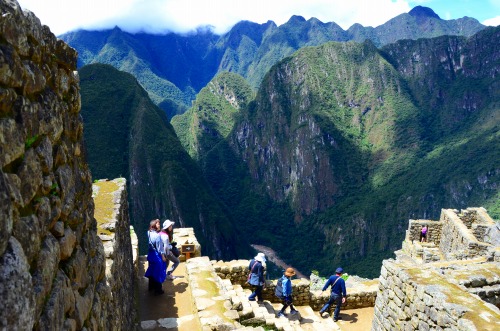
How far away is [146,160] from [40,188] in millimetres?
84728

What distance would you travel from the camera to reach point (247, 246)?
94.0 meters

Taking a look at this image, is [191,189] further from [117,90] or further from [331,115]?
[331,115]

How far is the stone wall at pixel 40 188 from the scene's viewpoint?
151cm

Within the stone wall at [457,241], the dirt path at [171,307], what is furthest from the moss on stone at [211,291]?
the stone wall at [457,241]

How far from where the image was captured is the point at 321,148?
406ft

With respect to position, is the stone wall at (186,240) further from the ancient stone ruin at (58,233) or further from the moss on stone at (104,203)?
the ancient stone ruin at (58,233)

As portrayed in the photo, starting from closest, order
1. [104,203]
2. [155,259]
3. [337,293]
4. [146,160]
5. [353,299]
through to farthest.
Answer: [104,203]
[155,259]
[337,293]
[353,299]
[146,160]

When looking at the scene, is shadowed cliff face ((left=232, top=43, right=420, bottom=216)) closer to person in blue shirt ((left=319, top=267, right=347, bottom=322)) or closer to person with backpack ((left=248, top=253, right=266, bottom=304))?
person in blue shirt ((left=319, top=267, right=347, bottom=322))

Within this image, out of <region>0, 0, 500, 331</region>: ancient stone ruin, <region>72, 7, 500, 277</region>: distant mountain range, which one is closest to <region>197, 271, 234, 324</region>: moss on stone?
<region>0, 0, 500, 331</region>: ancient stone ruin

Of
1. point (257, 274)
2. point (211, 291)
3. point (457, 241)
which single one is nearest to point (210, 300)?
point (211, 291)

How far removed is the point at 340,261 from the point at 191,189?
1603 inches

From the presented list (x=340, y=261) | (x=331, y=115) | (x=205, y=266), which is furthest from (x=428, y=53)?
(x=205, y=266)

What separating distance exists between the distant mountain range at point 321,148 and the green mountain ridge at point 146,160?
0.32 metres

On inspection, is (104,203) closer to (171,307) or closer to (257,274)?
(171,307)
